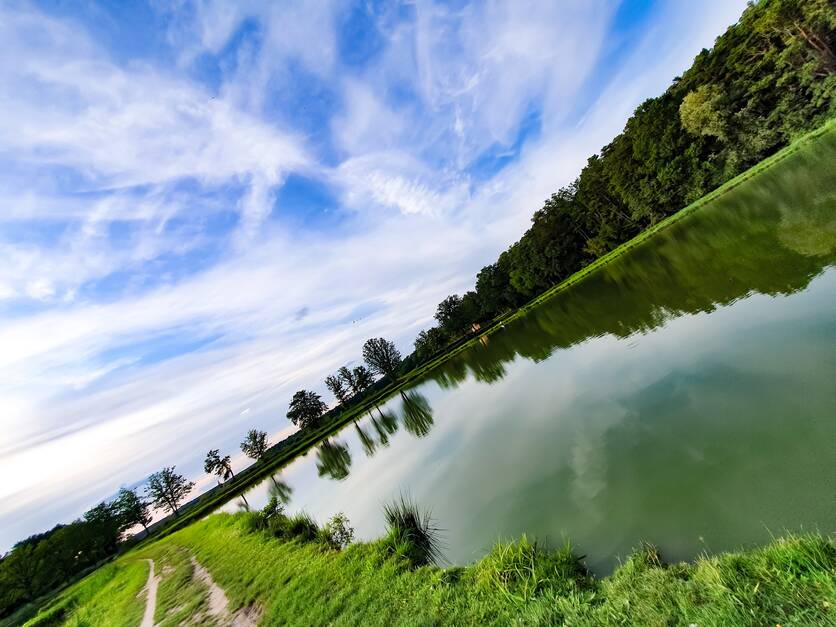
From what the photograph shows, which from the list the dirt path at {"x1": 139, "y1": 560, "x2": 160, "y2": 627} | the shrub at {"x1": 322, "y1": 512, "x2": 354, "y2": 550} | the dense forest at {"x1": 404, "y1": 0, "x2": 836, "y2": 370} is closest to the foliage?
the dirt path at {"x1": 139, "y1": 560, "x2": 160, "y2": 627}

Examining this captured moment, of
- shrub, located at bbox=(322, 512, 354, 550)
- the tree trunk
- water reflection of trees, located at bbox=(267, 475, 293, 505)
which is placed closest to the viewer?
shrub, located at bbox=(322, 512, 354, 550)

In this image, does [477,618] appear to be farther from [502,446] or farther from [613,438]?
[502,446]

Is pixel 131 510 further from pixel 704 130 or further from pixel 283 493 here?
pixel 704 130

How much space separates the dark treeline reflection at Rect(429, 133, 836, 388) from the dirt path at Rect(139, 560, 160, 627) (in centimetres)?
1912

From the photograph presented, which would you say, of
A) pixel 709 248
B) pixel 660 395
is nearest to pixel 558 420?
pixel 660 395

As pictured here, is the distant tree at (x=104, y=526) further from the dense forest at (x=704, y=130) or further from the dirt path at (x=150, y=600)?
the dense forest at (x=704, y=130)

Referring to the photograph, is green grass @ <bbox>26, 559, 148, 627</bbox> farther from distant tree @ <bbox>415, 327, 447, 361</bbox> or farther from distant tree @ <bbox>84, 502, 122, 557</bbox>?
distant tree @ <bbox>415, 327, 447, 361</bbox>

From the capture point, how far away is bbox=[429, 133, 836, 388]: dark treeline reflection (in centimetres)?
1121

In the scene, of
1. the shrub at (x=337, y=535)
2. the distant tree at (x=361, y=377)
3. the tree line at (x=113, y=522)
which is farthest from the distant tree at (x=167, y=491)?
the shrub at (x=337, y=535)

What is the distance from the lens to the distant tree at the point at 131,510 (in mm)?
76375

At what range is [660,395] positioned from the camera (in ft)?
28.3

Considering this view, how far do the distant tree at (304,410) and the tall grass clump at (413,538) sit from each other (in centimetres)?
9072

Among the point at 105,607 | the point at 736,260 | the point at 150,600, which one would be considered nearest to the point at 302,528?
the point at 150,600

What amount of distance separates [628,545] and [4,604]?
3187 inches
